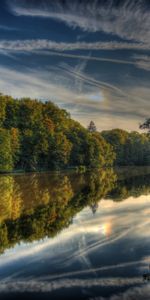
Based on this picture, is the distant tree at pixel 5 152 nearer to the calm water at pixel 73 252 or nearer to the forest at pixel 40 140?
the forest at pixel 40 140

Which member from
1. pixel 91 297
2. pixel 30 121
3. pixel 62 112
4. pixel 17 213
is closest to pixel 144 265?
pixel 91 297

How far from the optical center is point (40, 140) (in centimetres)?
7769

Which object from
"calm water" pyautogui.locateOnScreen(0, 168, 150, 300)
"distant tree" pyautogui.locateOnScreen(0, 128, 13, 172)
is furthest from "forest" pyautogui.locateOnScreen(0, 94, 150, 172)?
"calm water" pyautogui.locateOnScreen(0, 168, 150, 300)

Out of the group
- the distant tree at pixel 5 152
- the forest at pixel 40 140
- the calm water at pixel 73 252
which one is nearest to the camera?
the calm water at pixel 73 252

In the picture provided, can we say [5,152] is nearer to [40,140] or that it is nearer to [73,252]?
[40,140]

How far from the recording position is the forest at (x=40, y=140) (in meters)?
71.9

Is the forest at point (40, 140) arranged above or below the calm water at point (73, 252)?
above

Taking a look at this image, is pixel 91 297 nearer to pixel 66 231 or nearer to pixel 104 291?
pixel 104 291

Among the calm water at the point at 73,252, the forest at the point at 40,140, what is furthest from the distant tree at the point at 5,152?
the calm water at the point at 73,252

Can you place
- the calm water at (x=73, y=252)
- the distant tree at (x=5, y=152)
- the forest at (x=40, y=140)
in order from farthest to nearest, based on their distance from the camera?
1. the forest at (x=40, y=140)
2. the distant tree at (x=5, y=152)
3. the calm water at (x=73, y=252)

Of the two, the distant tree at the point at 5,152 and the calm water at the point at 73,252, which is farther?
the distant tree at the point at 5,152

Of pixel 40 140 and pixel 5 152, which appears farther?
pixel 40 140

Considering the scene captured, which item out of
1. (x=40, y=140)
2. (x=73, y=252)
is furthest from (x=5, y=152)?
(x=73, y=252)

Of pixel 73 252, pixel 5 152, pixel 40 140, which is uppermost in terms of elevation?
pixel 40 140
